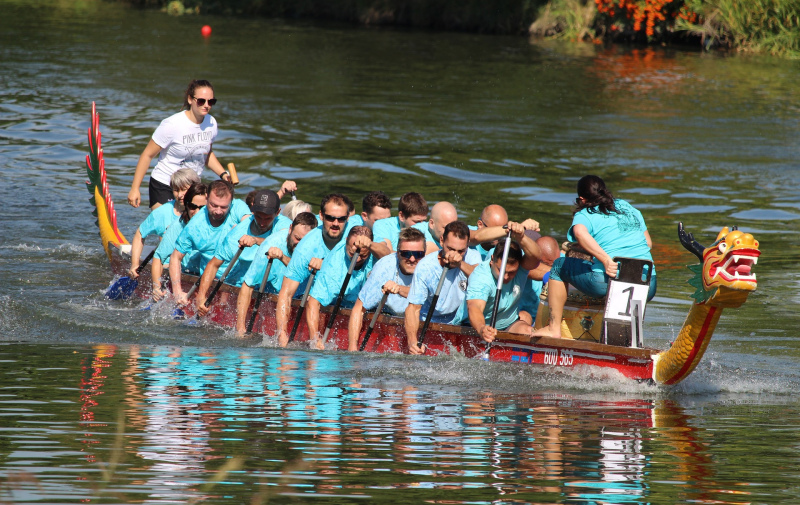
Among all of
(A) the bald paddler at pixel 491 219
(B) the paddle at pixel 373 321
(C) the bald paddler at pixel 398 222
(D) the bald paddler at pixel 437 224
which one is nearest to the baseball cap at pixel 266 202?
(C) the bald paddler at pixel 398 222

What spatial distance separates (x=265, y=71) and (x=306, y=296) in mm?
19321

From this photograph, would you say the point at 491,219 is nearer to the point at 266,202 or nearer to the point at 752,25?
the point at 266,202

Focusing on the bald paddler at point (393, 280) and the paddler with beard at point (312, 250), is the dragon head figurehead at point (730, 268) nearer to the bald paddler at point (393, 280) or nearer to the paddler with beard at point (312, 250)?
the bald paddler at point (393, 280)

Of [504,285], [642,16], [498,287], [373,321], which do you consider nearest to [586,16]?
[642,16]

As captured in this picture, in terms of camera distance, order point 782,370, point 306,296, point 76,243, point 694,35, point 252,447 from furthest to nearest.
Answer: point 694,35
point 76,243
point 306,296
point 782,370
point 252,447

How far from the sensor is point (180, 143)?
33.3 feet

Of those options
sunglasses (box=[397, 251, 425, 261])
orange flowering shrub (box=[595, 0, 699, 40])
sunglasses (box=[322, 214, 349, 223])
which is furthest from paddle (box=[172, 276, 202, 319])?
orange flowering shrub (box=[595, 0, 699, 40])

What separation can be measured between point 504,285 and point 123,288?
4508mm

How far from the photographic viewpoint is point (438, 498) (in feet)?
14.8

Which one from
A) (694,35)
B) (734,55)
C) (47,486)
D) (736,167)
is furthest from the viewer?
(694,35)

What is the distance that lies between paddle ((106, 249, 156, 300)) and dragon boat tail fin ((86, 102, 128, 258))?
84cm

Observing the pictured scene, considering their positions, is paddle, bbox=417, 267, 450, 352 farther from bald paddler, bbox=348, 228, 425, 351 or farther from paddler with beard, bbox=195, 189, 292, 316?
paddler with beard, bbox=195, 189, 292, 316

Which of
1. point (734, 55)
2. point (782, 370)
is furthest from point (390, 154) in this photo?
point (734, 55)

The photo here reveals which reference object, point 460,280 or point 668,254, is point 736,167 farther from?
point 460,280
